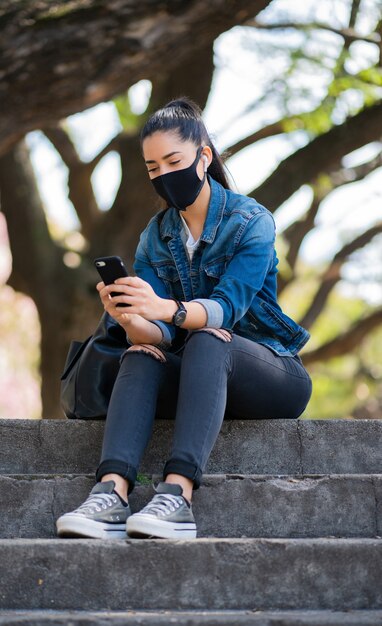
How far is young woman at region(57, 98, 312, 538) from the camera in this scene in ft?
10.1

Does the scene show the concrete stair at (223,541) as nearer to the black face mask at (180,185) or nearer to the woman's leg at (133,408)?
the woman's leg at (133,408)

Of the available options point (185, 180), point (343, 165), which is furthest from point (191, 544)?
point (343, 165)

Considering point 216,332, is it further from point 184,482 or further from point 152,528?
point 152,528

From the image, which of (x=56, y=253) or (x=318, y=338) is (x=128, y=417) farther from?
(x=318, y=338)

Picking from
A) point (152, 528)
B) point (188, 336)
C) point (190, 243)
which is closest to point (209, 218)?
point (190, 243)

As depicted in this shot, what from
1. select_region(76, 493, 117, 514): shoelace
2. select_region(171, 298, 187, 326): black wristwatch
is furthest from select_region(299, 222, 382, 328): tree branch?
select_region(76, 493, 117, 514): shoelace

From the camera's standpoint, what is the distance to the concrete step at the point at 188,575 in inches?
107

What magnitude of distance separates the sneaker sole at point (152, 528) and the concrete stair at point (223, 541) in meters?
0.09

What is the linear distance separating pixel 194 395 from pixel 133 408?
9.3 inches

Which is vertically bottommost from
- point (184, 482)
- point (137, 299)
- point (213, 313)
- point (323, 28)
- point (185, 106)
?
point (323, 28)

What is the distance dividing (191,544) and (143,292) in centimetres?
93

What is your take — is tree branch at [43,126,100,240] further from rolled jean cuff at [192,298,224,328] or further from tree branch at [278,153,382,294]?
rolled jean cuff at [192,298,224,328]

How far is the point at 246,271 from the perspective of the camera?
3.54m

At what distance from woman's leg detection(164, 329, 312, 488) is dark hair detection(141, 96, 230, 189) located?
82cm
